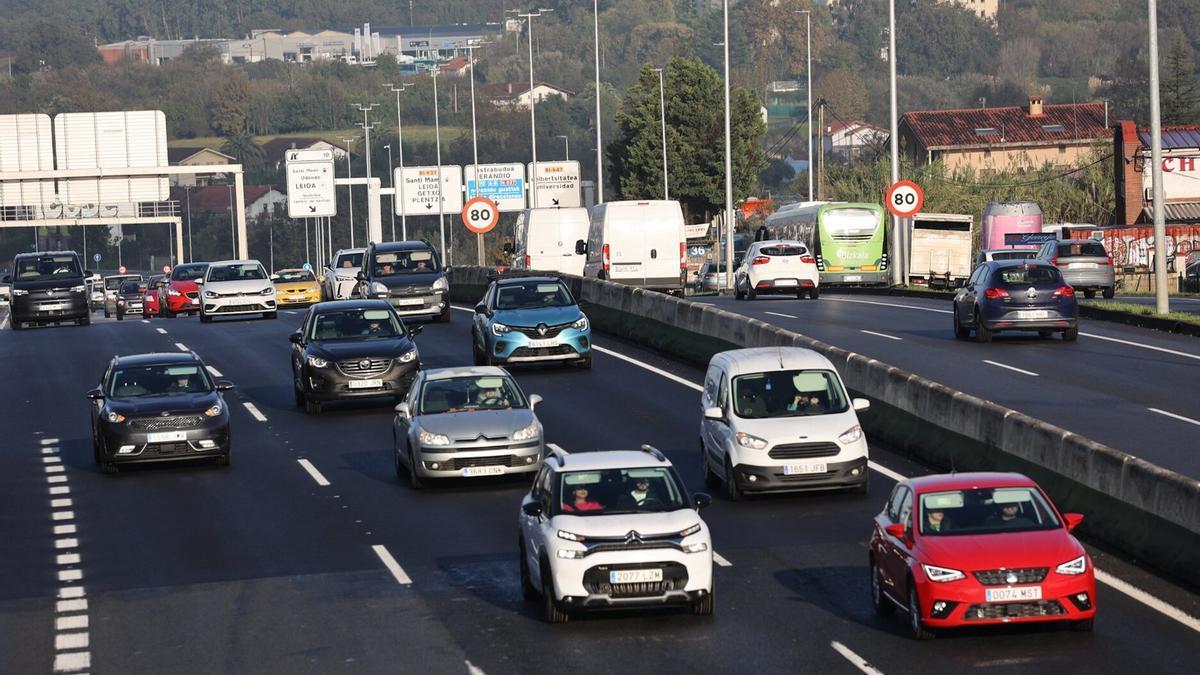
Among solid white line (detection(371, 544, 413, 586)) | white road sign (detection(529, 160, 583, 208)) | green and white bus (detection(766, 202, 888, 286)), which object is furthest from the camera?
white road sign (detection(529, 160, 583, 208))

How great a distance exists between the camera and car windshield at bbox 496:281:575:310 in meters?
34.3

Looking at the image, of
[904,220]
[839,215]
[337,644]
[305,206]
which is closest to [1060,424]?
[337,644]

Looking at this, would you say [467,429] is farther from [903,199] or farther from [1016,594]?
[903,199]

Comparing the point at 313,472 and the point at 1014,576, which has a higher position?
the point at 1014,576

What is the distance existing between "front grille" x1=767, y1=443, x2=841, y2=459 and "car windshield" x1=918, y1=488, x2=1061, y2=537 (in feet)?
19.5

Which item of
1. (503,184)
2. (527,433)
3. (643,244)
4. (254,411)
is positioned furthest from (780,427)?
(503,184)

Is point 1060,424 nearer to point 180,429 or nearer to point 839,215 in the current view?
point 180,429

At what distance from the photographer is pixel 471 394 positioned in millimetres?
23625

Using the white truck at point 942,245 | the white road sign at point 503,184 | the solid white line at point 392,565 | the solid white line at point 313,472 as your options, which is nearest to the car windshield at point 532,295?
the solid white line at point 313,472

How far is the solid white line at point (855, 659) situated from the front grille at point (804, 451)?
6.35 m

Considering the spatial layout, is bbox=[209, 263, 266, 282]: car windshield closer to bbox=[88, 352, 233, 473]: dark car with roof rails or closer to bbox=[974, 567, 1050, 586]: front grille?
bbox=[88, 352, 233, 473]: dark car with roof rails

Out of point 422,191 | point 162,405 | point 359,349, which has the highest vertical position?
point 422,191

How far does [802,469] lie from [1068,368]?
12098 mm

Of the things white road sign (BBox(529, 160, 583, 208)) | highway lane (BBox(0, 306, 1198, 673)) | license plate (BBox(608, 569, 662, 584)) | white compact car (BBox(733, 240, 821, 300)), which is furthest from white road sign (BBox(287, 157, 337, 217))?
license plate (BBox(608, 569, 662, 584))
